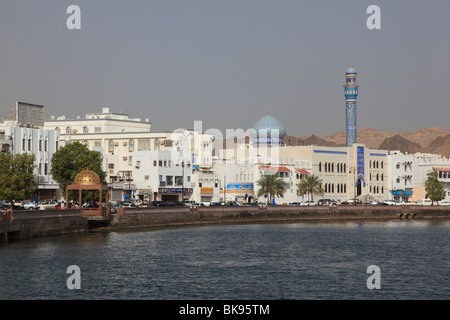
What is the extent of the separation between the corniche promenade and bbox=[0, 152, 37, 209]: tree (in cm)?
1008

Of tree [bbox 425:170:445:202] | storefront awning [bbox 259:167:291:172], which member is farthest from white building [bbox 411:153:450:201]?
storefront awning [bbox 259:167:291:172]

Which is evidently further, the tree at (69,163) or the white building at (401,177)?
the white building at (401,177)

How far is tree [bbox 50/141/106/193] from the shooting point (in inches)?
4001

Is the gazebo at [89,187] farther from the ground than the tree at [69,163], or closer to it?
closer to it

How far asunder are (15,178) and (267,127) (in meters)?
81.1

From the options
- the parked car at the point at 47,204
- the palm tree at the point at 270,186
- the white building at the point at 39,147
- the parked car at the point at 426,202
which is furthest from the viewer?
the parked car at the point at 426,202

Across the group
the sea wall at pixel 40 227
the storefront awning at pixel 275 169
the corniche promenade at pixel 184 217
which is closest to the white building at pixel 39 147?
the corniche promenade at pixel 184 217

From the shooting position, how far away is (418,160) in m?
Result: 157

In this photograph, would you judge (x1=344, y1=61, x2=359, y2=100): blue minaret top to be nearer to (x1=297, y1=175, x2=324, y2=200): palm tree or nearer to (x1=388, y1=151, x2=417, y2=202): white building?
(x1=388, y1=151, x2=417, y2=202): white building

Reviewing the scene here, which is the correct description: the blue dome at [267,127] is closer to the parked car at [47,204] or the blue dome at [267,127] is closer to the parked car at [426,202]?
the parked car at [426,202]

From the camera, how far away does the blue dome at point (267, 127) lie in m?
156

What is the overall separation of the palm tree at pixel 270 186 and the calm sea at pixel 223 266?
46.2m

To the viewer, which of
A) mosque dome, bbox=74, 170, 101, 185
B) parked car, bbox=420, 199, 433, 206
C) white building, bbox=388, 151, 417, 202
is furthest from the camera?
white building, bbox=388, 151, 417, 202
